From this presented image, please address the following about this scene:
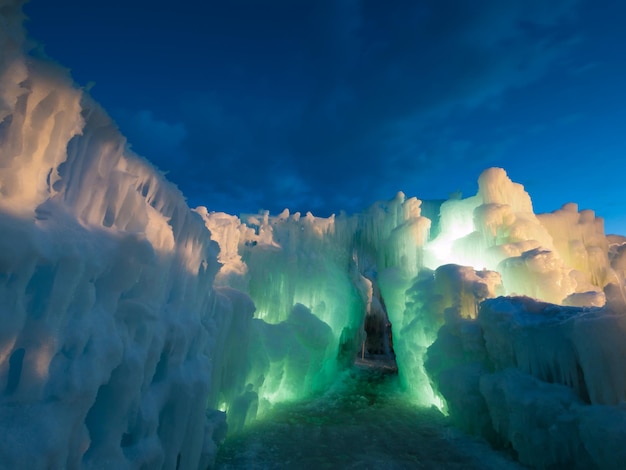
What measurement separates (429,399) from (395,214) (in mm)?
9937

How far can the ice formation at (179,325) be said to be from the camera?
3.34 meters

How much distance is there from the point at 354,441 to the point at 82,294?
7.90m

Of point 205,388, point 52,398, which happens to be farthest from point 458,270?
point 52,398

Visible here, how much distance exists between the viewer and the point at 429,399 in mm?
13766

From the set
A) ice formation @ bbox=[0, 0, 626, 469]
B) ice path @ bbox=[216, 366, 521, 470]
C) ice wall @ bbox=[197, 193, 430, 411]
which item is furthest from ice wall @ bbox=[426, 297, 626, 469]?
ice wall @ bbox=[197, 193, 430, 411]

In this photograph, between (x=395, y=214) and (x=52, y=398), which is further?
(x=395, y=214)

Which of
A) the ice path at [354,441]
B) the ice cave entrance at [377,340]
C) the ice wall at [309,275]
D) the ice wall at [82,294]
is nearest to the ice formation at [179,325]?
the ice wall at [82,294]

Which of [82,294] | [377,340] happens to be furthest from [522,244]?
[377,340]

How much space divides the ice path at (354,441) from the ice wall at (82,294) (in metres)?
1.94

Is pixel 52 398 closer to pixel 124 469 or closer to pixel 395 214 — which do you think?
pixel 124 469

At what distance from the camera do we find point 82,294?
398 centimetres

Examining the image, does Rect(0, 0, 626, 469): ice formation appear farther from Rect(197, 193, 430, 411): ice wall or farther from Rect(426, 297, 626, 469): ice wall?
Rect(197, 193, 430, 411): ice wall

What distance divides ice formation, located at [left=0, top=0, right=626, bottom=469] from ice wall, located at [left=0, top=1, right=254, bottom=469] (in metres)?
0.02

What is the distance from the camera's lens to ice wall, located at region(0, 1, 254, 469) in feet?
10.4
